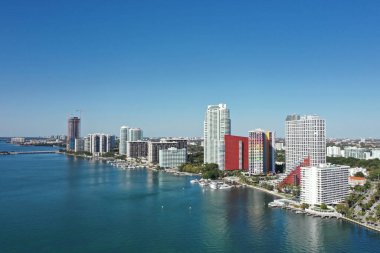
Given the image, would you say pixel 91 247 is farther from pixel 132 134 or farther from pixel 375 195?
pixel 132 134

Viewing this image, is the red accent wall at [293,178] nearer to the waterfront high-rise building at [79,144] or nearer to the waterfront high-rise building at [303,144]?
the waterfront high-rise building at [303,144]

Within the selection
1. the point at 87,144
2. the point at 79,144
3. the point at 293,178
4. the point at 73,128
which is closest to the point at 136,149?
the point at 87,144

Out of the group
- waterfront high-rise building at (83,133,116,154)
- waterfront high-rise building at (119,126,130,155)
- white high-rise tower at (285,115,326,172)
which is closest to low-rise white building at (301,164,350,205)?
white high-rise tower at (285,115,326,172)

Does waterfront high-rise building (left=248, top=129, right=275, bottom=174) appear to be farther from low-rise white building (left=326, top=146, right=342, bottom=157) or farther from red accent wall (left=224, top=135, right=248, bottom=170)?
low-rise white building (left=326, top=146, right=342, bottom=157)

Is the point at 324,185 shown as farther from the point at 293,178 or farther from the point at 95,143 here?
the point at 95,143

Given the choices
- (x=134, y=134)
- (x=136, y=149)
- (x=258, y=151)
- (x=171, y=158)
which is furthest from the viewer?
(x=134, y=134)

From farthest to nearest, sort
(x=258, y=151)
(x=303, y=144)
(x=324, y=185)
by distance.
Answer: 1. (x=258, y=151)
2. (x=303, y=144)
3. (x=324, y=185)

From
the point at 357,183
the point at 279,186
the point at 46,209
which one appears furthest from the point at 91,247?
the point at 357,183
